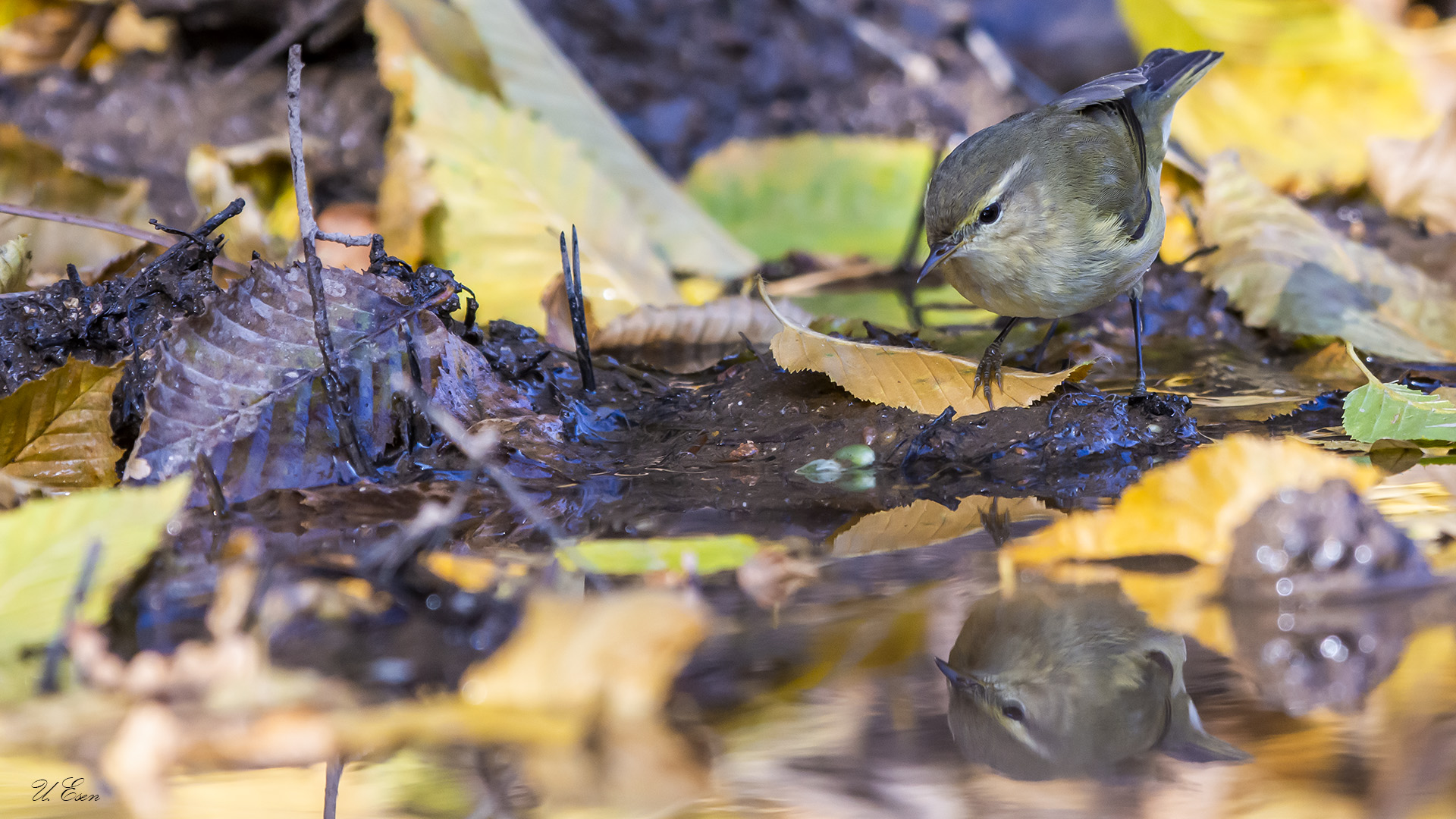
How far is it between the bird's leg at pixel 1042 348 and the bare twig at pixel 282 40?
9.31ft

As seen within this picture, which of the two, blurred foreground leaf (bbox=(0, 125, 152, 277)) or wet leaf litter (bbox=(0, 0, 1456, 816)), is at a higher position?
blurred foreground leaf (bbox=(0, 125, 152, 277))

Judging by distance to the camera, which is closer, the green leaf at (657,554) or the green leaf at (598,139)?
the green leaf at (657,554)

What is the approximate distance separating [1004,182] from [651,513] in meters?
1.33

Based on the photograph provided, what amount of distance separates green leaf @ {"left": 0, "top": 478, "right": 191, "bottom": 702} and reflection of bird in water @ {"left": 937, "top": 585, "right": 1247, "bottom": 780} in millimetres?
893

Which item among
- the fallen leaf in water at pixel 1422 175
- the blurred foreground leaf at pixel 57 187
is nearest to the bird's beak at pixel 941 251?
the fallen leaf in water at pixel 1422 175

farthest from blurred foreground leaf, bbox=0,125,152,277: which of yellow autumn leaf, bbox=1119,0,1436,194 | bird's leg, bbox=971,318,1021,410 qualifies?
yellow autumn leaf, bbox=1119,0,1436,194

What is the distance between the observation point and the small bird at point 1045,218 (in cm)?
255

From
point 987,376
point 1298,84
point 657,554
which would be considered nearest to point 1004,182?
point 987,376

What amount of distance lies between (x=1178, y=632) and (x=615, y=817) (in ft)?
2.23

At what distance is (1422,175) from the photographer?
3.72 metres

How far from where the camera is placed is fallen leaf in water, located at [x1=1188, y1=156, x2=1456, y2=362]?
8.82 feet

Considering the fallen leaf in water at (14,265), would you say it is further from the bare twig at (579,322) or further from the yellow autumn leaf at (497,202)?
the bare twig at (579,322)

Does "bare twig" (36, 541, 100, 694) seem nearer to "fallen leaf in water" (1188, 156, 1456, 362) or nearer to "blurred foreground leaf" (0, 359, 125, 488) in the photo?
"blurred foreground leaf" (0, 359, 125, 488)

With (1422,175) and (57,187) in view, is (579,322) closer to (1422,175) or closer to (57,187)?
(57,187)
